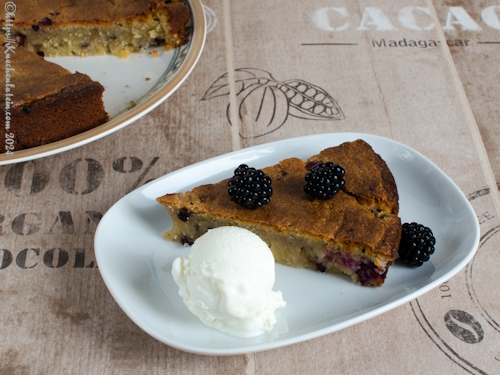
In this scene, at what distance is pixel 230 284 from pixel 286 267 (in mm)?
388

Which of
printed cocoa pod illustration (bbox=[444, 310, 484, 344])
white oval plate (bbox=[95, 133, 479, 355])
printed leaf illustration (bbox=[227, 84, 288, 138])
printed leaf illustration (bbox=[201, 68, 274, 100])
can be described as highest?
printed leaf illustration (bbox=[201, 68, 274, 100])

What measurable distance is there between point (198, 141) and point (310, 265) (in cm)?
90

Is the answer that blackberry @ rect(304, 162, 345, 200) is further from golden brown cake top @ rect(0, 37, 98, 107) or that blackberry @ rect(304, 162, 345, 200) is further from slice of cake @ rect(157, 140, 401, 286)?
golden brown cake top @ rect(0, 37, 98, 107)

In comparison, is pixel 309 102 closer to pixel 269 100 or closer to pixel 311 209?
pixel 269 100

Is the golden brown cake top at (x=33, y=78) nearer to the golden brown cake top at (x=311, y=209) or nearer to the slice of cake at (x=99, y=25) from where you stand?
the slice of cake at (x=99, y=25)

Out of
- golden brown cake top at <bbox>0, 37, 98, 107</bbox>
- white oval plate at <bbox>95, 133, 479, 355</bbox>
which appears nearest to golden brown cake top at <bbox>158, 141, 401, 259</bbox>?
white oval plate at <bbox>95, 133, 479, 355</bbox>

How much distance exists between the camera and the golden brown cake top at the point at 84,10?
9.19 ft

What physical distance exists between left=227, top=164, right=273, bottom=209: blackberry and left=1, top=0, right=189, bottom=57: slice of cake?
1.36 m

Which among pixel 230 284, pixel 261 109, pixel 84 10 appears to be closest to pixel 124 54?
pixel 84 10

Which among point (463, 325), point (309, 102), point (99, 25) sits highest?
point (99, 25)

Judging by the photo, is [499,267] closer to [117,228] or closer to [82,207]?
[117,228]

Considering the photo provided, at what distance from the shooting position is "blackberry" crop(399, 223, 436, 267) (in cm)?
177

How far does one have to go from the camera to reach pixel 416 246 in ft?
5.82

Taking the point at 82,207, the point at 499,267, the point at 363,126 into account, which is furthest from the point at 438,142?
the point at 82,207
